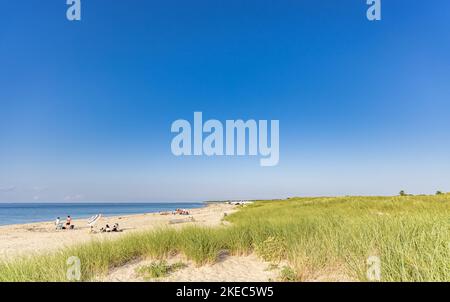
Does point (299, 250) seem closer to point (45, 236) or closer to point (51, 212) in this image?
point (45, 236)

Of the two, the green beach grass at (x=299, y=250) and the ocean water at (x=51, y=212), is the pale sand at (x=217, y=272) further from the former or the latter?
the ocean water at (x=51, y=212)

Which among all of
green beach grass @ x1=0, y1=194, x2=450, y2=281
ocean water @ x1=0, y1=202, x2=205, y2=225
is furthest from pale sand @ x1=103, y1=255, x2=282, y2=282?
ocean water @ x1=0, y1=202, x2=205, y2=225

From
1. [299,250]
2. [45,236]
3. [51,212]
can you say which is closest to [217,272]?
[299,250]

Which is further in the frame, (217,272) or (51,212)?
(51,212)

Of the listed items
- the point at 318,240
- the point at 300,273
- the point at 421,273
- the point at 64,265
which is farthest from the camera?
the point at 318,240

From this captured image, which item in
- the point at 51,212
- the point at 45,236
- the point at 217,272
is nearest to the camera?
the point at 217,272

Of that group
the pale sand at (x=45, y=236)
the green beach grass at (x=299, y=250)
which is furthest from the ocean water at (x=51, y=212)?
the green beach grass at (x=299, y=250)

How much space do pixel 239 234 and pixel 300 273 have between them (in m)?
2.73

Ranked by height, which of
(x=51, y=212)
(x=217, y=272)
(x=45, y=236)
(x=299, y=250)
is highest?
(x=299, y=250)
